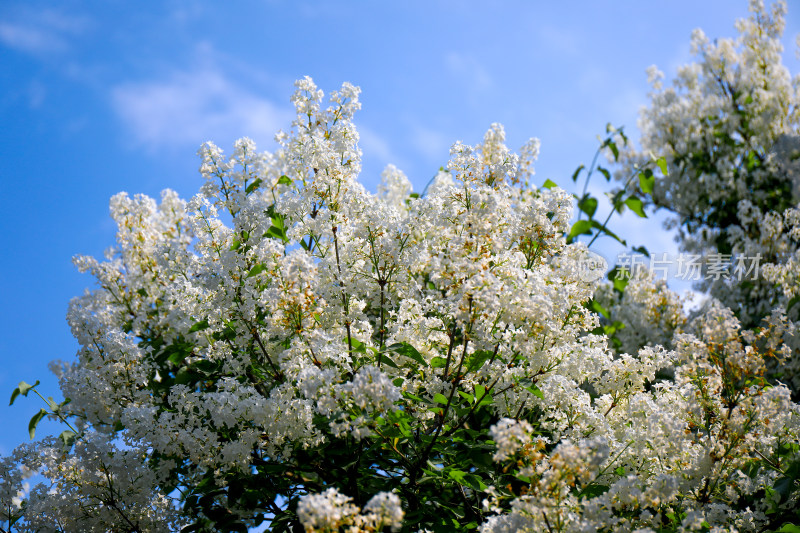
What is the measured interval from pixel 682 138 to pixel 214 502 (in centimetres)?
1282

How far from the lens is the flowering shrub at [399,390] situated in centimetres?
316

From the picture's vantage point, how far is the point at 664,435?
12.4 feet

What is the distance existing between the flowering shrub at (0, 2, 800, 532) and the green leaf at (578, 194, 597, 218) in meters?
0.31

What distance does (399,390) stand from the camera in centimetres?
298

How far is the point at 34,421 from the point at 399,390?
3.85 meters

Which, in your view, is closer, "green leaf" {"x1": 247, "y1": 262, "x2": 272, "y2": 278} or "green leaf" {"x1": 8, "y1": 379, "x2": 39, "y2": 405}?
"green leaf" {"x1": 247, "y1": 262, "x2": 272, "y2": 278}

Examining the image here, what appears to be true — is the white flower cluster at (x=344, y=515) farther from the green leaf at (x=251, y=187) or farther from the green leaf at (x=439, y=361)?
the green leaf at (x=251, y=187)

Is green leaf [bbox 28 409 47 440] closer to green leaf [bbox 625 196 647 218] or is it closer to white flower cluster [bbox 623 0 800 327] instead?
green leaf [bbox 625 196 647 218]

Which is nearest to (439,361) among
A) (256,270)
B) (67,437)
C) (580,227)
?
(256,270)

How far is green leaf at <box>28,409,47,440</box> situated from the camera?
199 inches

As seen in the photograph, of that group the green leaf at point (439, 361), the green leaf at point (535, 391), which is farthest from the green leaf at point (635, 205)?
the green leaf at point (439, 361)

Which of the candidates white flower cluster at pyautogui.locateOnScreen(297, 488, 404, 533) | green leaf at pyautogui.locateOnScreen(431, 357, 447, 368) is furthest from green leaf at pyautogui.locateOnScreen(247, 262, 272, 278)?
white flower cluster at pyautogui.locateOnScreen(297, 488, 404, 533)

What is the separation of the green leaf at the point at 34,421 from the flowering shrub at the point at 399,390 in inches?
11.0

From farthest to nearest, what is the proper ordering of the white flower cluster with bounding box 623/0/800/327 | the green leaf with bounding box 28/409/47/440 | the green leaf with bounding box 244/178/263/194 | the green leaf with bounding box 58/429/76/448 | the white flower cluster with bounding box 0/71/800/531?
the white flower cluster with bounding box 623/0/800/327
the green leaf with bounding box 28/409/47/440
the green leaf with bounding box 58/429/76/448
the green leaf with bounding box 244/178/263/194
the white flower cluster with bounding box 0/71/800/531
